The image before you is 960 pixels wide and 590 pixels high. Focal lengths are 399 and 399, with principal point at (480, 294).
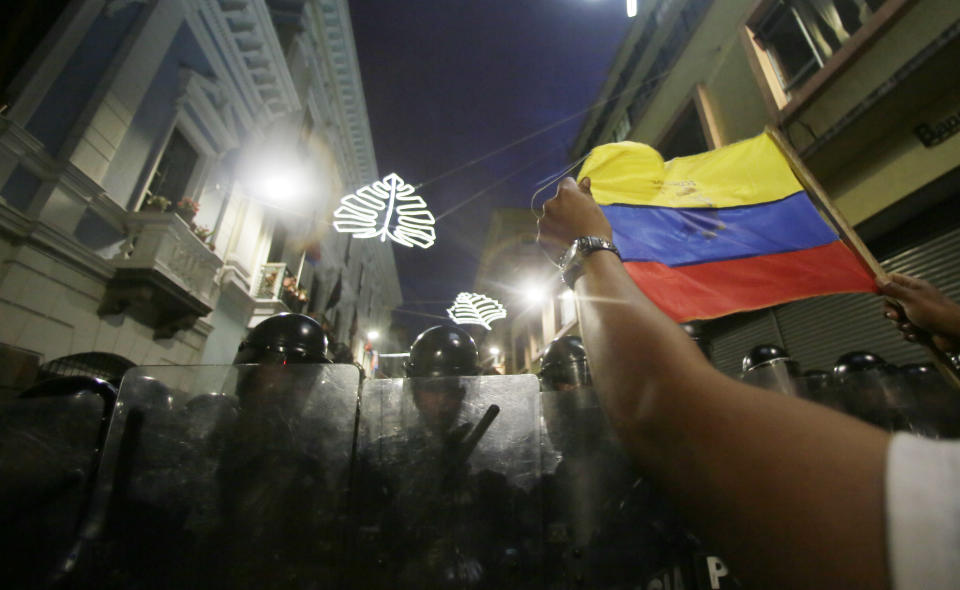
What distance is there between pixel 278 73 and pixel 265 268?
6.12m

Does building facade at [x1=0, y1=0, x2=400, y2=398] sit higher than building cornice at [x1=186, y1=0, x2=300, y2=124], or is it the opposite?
building cornice at [x1=186, y1=0, x2=300, y2=124]

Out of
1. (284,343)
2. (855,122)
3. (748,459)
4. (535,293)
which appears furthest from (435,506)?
(535,293)

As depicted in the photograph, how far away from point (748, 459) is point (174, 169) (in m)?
11.9

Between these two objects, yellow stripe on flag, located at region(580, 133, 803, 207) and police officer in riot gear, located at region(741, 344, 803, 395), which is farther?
police officer in riot gear, located at region(741, 344, 803, 395)

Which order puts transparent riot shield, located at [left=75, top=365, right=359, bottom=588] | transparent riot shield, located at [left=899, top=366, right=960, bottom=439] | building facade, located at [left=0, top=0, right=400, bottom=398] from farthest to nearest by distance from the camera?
building facade, located at [left=0, top=0, right=400, bottom=398], transparent riot shield, located at [left=899, top=366, right=960, bottom=439], transparent riot shield, located at [left=75, top=365, right=359, bottom=588]

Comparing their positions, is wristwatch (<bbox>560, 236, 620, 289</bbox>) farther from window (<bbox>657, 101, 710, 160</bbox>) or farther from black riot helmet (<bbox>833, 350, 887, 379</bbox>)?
window (<bbox>657, 101, 710, 160</bbox>)

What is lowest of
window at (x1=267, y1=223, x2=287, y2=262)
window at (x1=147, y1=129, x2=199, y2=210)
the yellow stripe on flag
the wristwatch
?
the wristwatch

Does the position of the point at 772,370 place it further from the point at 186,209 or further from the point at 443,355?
the point at 186,209

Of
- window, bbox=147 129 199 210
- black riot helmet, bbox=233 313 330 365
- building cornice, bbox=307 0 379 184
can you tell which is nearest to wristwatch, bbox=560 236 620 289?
black riot helmet, bbox=233 313 330 365

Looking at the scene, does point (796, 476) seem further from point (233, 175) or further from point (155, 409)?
point (233, 175)

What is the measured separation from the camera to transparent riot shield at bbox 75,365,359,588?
7.69ft

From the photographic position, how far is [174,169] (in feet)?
30.6

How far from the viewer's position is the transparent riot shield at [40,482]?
2438 mm

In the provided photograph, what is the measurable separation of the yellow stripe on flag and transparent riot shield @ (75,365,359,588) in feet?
7.56
